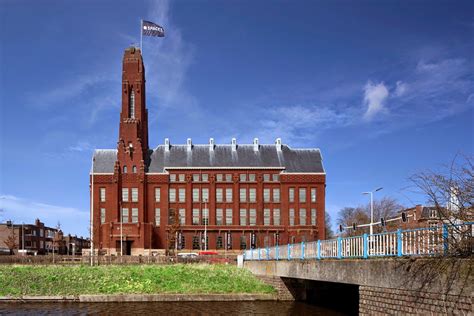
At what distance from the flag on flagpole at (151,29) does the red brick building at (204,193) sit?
396 inches

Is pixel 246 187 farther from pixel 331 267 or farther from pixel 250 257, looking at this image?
pixel 331 267

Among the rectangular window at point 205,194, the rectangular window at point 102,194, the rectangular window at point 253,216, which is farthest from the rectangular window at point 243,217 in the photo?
the rectangular window at point 102,194

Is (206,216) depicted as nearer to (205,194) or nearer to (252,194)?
(205,194)

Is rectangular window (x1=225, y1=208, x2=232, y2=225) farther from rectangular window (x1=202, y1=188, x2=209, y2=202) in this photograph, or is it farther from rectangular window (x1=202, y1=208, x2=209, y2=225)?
rectangular window (x1=202, y1=188, x2=209, y2=202)

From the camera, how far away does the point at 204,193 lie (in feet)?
285

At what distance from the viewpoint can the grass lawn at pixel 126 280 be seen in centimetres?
3666

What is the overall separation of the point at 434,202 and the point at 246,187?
240ft

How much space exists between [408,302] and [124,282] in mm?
27895

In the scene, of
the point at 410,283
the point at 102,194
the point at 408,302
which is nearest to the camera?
the point at 410,283

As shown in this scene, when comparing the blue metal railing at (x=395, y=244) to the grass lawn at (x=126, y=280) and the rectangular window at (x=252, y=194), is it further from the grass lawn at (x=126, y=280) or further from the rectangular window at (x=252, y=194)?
the rectangular window at (x=252, y=194)

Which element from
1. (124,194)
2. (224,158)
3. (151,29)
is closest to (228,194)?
(224,158)

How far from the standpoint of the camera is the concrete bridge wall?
12719mm

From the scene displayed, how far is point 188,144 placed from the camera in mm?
90438

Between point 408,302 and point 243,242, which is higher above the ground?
point 408,302
